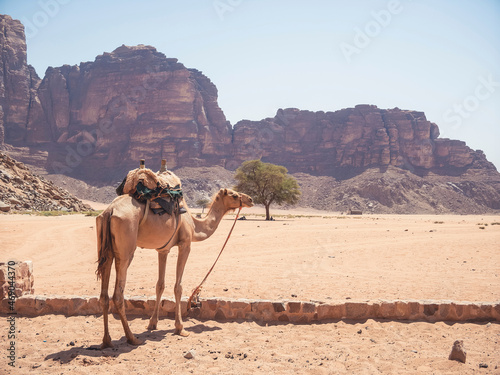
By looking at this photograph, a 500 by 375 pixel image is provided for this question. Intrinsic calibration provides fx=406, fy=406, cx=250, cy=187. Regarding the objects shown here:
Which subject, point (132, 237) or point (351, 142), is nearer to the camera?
point (132, 237)

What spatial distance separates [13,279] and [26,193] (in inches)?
1650

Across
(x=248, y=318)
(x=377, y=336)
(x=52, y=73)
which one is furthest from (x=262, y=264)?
(x=52, y=73)

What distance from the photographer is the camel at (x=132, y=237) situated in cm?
661

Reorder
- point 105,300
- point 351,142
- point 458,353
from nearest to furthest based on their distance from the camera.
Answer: point 458,353
point 105,300
point 351,142

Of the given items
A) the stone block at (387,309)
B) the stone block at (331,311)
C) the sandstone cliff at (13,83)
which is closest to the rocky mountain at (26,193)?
the stone block at (331,311)

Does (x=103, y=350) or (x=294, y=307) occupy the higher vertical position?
(x=294, y=307)

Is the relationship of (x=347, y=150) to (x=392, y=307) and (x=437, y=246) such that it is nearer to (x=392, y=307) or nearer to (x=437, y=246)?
(x=437, y=246)

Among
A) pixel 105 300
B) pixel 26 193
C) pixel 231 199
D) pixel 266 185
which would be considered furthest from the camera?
pixel 266 185

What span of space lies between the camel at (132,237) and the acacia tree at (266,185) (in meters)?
49.8

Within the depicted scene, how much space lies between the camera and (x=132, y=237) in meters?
6.77

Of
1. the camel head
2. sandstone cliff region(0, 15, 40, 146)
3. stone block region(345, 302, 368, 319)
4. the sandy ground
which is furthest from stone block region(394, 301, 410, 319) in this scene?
sandstone cliff region(0, 15, 40, 146)

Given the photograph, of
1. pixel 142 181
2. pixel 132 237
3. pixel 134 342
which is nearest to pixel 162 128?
pixel 142 181

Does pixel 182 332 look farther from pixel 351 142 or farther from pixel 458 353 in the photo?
pixel 351 142

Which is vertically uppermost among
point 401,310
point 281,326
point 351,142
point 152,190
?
point 351,142
